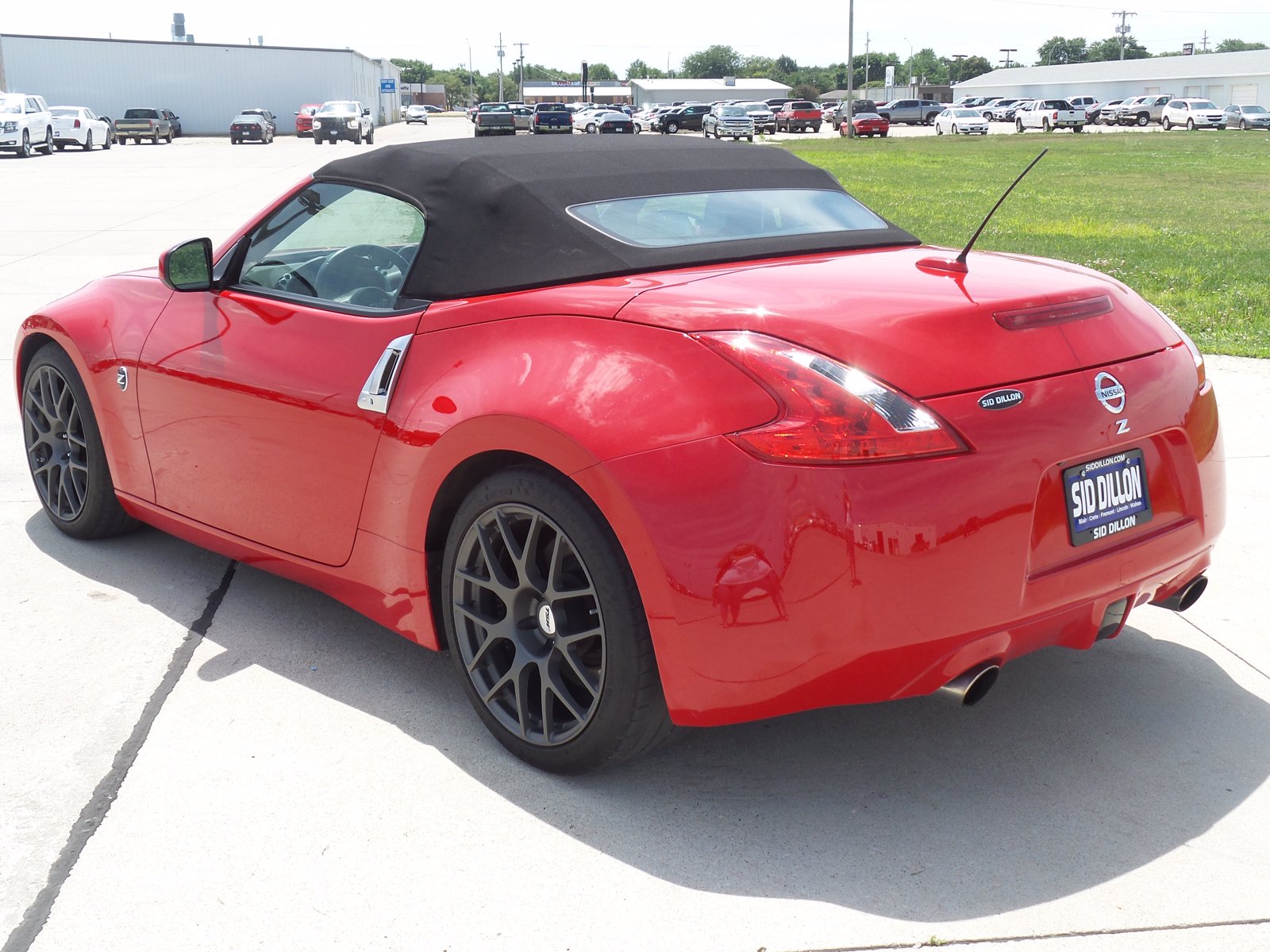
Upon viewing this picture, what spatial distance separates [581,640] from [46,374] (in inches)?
111

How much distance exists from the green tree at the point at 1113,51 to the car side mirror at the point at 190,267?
170 m

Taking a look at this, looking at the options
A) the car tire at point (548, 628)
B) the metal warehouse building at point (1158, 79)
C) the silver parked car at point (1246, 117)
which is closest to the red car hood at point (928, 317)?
the car tire at point (548, 628)

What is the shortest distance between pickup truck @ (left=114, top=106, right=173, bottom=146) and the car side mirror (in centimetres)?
5832

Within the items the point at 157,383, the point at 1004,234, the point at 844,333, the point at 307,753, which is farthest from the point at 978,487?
the point at 1004,234

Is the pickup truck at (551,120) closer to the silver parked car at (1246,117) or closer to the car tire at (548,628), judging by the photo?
the silver parked car at (1246,117)

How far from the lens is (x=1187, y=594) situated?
3303 mm

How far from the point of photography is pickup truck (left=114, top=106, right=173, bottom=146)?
56.7 m

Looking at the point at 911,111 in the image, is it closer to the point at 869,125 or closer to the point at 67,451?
the point at 869,125

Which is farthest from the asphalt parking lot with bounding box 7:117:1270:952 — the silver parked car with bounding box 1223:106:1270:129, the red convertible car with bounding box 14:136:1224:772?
the silver parked car with bounding box 1223:106:1270:129

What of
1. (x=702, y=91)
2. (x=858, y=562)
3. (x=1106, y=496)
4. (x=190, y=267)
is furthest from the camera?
(x=702, y=91)

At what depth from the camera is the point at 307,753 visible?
326cm

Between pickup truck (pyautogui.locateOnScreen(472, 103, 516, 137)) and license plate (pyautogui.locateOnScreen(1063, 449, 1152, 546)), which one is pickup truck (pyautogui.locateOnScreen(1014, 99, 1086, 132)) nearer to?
pickup truck (pyautogui.locateOnScreen(472, 103, 516, 137))

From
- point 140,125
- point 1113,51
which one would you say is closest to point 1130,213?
point 140,125

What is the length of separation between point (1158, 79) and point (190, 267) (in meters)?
106
